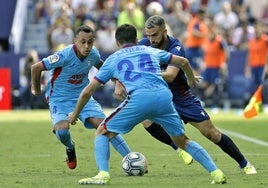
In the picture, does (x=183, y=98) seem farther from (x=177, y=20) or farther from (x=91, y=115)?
(x=177, y=20)

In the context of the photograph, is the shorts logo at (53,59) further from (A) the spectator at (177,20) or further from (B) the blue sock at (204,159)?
(A) the spectator at (177,20)

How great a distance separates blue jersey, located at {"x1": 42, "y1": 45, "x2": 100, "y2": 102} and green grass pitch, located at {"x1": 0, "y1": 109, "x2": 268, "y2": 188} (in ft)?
3.25

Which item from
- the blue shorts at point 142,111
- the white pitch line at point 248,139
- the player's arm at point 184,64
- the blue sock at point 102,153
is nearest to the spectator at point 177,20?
the white pitch line at point 248,139

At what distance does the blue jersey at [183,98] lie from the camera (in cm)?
1199

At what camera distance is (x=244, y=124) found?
21.2 m

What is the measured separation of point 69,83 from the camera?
40.9ft

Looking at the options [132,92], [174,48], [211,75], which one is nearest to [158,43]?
[174,48]

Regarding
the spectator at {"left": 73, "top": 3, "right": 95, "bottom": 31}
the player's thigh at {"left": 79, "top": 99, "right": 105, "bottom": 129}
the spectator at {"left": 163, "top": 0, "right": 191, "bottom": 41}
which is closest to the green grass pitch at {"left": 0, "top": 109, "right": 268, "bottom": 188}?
the player's thigh at {"left": 79, "top": 99, "right": 105, "bottom": 129}

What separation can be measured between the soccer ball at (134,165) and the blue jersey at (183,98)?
87 centimetres

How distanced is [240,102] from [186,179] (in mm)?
17544

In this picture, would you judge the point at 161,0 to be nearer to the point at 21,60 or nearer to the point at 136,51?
the point at 21,60

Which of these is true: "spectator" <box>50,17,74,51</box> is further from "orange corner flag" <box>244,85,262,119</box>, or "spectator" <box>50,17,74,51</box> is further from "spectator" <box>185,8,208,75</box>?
"orange corner flag" <box>244,85,262,119</box>

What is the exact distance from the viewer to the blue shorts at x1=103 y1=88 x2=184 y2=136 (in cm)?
1037

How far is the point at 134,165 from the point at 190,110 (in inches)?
41.7
